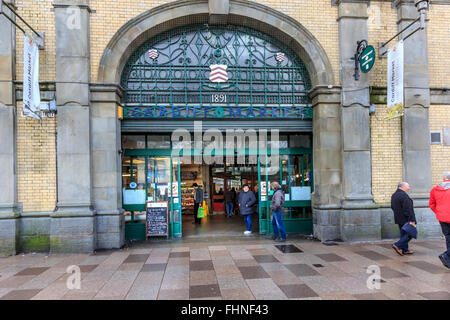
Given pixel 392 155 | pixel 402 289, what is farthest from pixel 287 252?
pixel 392 155

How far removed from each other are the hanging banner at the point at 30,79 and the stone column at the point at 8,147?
2.74ft

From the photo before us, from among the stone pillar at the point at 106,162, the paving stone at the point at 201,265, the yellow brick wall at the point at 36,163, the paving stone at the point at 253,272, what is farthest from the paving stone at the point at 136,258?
the yellow brick wall at the point at 36,163

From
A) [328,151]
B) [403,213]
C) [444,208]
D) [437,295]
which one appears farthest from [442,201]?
[328,151]

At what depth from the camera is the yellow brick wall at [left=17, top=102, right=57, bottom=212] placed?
7.64 metres

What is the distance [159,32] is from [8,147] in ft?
16.2

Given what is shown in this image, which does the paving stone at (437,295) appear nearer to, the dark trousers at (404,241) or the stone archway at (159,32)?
the dark trousers at (404,241)

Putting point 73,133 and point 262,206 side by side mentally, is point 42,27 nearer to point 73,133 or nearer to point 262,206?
point 73,133

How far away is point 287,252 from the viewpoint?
7.23 m

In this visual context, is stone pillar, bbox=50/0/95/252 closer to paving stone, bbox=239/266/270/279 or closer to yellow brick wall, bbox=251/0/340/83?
paving stone, bbox=239/266/270/279

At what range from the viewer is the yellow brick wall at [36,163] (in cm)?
764

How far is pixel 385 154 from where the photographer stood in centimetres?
875

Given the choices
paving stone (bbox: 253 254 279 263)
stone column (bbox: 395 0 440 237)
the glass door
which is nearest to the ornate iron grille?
the glass door

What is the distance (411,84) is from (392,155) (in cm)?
212

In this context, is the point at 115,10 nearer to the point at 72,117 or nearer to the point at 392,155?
the point at 72,117
